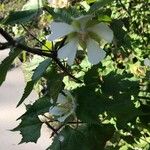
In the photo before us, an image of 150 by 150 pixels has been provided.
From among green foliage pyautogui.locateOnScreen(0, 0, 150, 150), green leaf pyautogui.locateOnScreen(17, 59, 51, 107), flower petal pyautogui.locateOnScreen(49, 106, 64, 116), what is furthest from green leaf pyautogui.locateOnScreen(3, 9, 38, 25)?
flower petal pyautogui.locateOnScreen(49, 106, 64, 116)

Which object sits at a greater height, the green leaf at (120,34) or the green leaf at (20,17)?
the green leaf at (20,17)

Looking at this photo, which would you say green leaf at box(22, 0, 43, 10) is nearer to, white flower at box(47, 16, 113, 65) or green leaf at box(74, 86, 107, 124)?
white flower at box(47, 16, 113, 65)

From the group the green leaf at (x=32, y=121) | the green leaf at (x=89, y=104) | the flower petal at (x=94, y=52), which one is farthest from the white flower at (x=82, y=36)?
the green leaf at (x=32, y=121)

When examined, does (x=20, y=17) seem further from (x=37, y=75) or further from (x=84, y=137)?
(x=84, y=137)

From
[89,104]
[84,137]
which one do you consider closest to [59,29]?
[89,104]

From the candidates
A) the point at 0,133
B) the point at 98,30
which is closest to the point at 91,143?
the point at 98,30

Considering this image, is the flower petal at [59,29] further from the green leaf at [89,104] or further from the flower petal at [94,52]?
the green leaf at [89,104]

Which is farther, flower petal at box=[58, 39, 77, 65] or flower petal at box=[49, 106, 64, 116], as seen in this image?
flower petal at box=[49, 106, 64, 116]

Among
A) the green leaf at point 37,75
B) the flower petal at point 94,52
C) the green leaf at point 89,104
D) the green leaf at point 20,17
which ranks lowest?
the green leaf at point 89,104
